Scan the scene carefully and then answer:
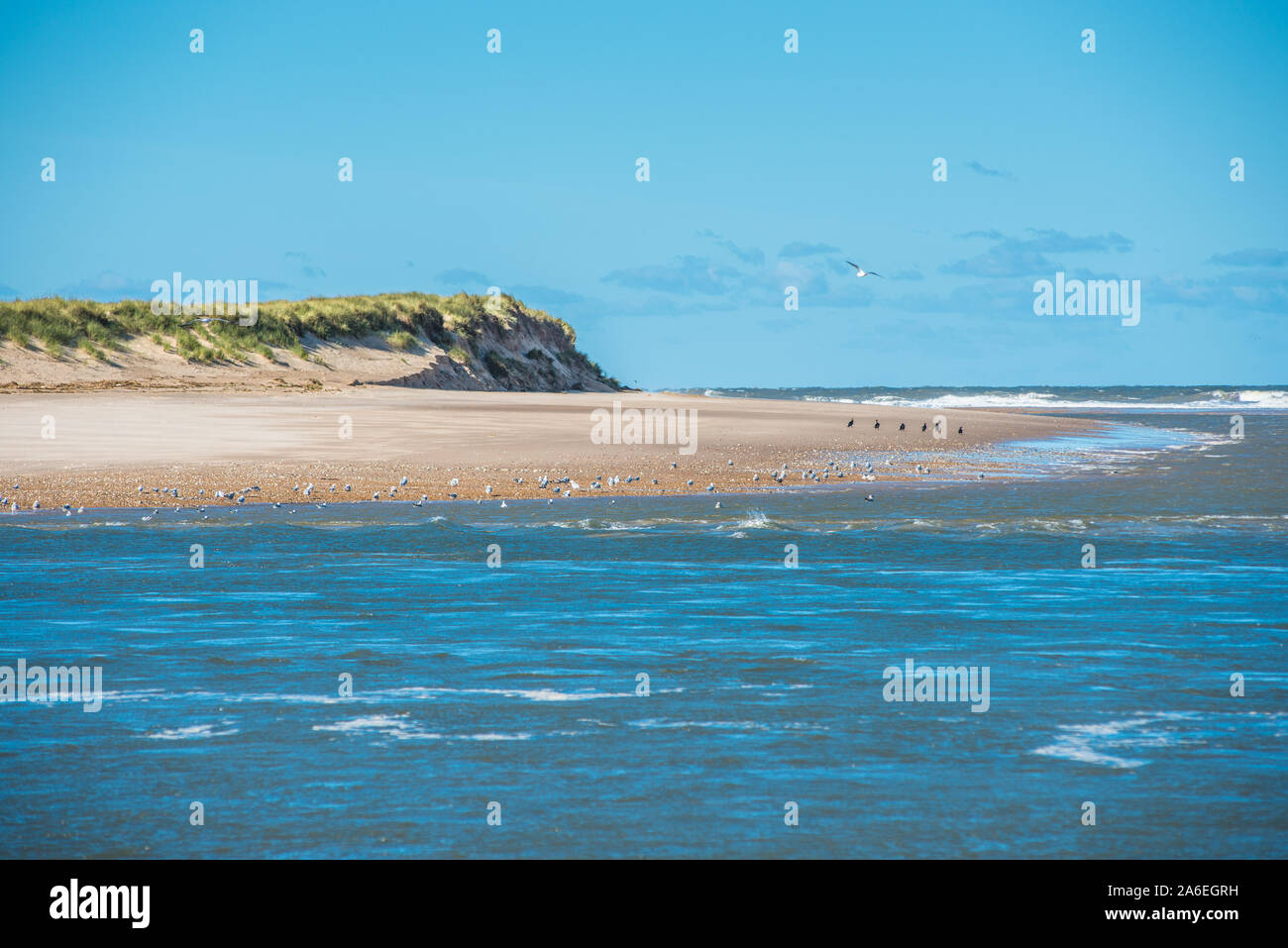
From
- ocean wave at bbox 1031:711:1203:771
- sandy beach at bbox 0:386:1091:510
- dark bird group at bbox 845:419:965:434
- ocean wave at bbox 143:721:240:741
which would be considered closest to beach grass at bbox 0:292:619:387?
sandy beach at bbox 0:386:1091:510

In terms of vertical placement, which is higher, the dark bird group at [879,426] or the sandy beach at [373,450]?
the dark bird group at [879,426]

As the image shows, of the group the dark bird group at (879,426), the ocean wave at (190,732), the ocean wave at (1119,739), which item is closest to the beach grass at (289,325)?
the dark bird group at (879,426)

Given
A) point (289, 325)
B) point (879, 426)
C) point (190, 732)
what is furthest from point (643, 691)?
point (289, 325)

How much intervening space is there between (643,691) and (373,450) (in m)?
16.6

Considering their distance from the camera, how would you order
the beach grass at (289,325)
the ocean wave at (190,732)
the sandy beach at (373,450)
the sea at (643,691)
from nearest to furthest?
the sea at (643,691) < the ocean wave at (190,732) < the sandy beach at (373,450) < the beach grass at (289,325)

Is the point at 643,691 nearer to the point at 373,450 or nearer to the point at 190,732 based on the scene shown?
the point at 190,732

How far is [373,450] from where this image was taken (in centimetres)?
2442

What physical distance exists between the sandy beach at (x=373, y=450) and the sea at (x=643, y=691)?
2993mm

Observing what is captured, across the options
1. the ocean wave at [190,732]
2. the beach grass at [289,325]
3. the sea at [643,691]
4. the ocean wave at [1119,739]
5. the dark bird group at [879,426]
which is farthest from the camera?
the beach grass at [289,325]

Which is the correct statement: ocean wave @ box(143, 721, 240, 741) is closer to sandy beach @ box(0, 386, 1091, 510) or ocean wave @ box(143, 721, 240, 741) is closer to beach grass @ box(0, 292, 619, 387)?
sandy beach @ box(0, 386, 1091, 510)

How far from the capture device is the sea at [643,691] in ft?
20.5

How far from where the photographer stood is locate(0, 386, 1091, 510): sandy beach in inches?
798

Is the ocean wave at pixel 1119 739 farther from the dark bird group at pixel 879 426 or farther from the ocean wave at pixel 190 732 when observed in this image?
the dark bird group at pixel 879 426
